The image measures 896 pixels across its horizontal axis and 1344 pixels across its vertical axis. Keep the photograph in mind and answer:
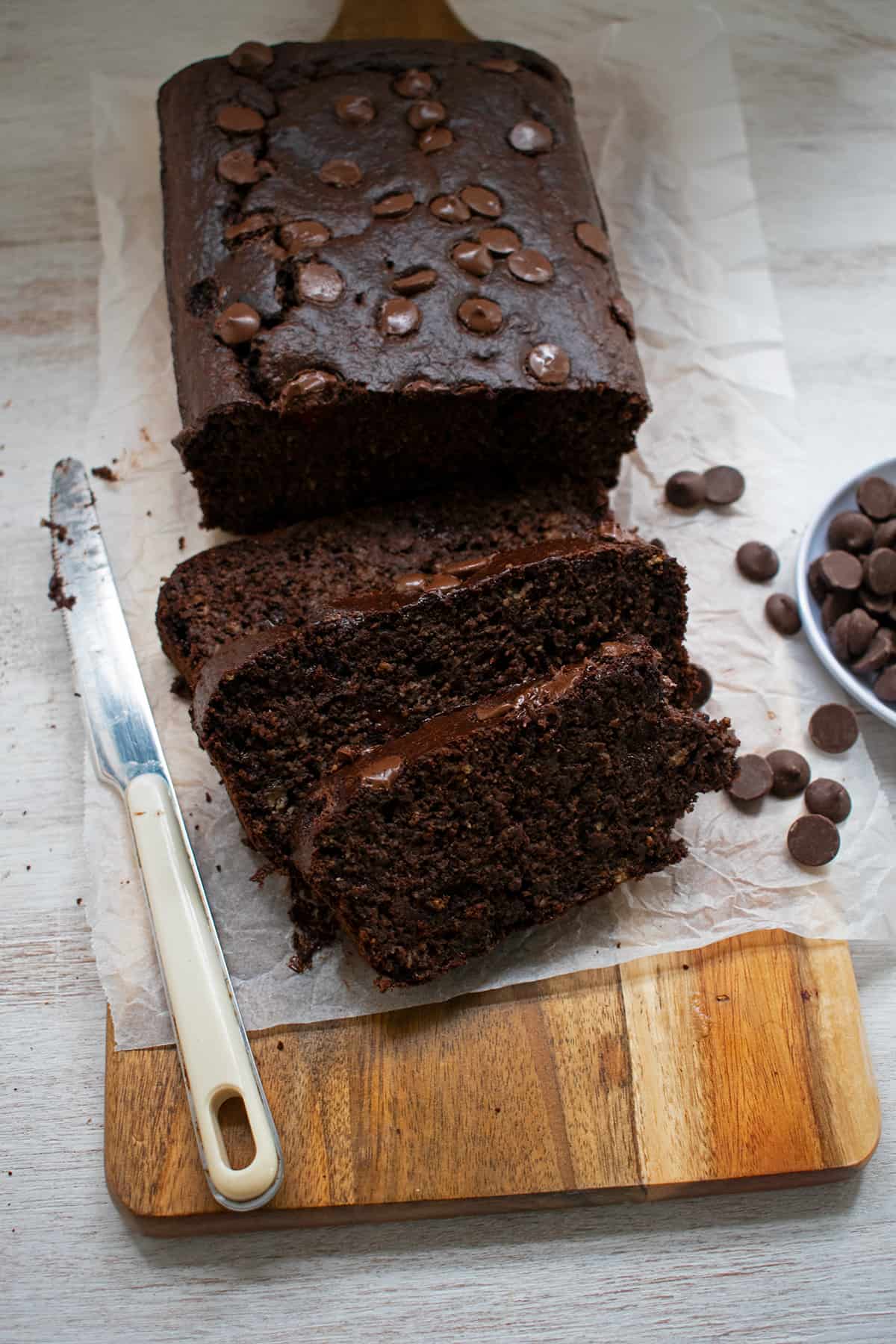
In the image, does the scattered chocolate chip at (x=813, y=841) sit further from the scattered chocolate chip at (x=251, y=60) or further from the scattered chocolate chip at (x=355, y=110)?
the scattered chocolate chip at (x=251, y=60)

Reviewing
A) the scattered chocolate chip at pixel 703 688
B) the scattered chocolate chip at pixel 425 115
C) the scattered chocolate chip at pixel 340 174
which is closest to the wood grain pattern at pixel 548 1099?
the scattered chocolate chip at pixel 703 688

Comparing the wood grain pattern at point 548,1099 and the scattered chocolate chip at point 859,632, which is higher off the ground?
the scattered chocolate chip at point 859,632

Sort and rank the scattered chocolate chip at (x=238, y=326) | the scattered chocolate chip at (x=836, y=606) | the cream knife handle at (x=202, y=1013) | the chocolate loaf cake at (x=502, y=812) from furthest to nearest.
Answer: the scattered chocolate chip at (x=836, y=606), the scattered chocolate chip at (x=238, y=326), the chocolate loaf cake at (x=502, y=812), the cream knife handle at (x=202, y=1013)

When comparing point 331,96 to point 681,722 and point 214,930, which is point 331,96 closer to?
point 681,722

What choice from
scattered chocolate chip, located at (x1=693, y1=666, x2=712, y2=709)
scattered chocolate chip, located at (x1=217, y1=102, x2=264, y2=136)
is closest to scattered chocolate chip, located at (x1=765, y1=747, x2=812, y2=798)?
scattered chocolate chip, located at (x1=693, y1=666, x2=712, y2=709)

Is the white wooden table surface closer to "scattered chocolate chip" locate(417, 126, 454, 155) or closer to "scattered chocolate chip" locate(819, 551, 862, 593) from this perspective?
"scattered chocolate chip" locate(819, 551, 862, 593)

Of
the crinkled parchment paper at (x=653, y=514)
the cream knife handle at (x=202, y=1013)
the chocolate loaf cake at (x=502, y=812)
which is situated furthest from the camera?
the crinkled parchment paper at (x=653, y=514)
